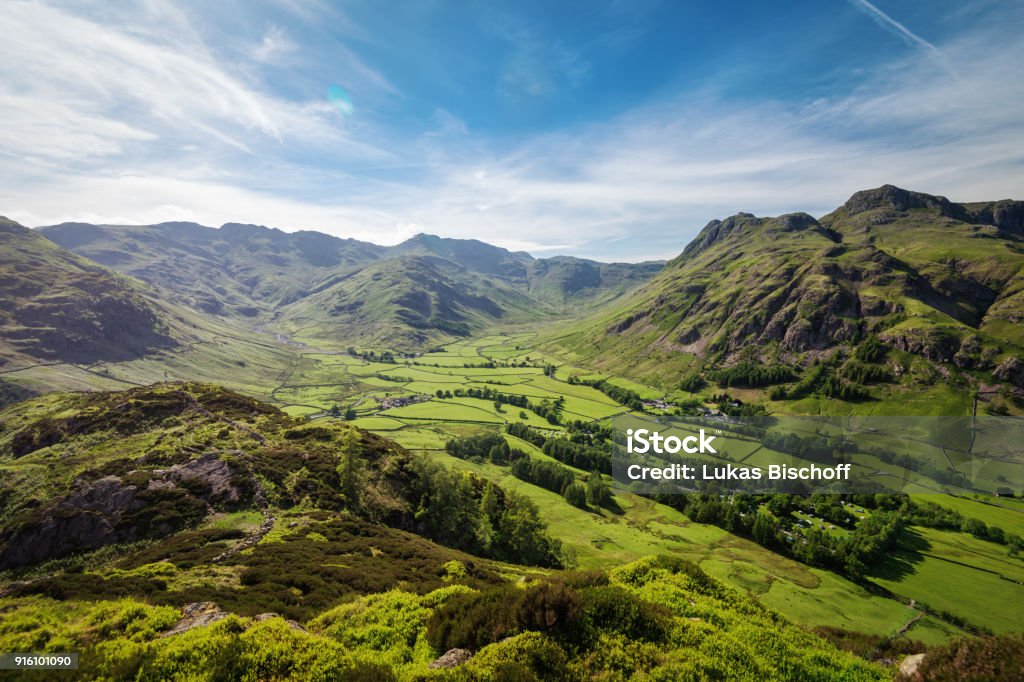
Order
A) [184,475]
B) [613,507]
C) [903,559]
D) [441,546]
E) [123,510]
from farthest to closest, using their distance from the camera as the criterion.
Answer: [613,507] → [903,559] → [441,546] → [184,475] → [123,510]

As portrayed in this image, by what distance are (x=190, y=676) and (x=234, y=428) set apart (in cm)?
5870

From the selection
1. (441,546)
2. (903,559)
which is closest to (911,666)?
(441,546)

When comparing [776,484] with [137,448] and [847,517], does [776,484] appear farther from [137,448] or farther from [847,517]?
[137,448]

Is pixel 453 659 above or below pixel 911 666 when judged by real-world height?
below

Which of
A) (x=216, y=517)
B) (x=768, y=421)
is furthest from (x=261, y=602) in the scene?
(x=768, y=421)

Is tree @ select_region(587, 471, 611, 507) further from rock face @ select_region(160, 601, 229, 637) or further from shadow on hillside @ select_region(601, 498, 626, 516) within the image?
rock face @ select_region(160, 601, 229, 637)

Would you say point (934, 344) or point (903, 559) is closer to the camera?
point (903, 559)

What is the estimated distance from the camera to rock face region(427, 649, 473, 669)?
1643 centimetres

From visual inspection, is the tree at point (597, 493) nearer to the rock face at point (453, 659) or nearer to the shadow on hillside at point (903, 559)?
the shadow on hillside at point (903, 559)

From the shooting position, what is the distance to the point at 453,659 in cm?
1673

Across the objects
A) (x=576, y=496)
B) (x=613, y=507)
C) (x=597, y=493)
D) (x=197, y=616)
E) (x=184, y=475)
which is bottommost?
(x=613, y=507)

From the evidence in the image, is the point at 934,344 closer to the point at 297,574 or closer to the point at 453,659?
the point at 453,659

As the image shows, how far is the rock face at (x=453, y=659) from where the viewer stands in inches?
647

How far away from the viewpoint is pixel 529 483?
13200 cm
